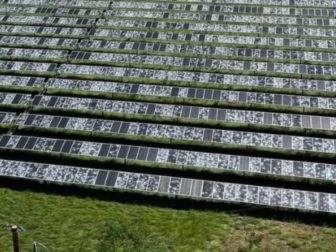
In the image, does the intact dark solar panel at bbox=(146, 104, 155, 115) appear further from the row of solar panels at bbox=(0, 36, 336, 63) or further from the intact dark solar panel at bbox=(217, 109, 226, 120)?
the row of solar panels at bbox=(0, 36, 336, 63)

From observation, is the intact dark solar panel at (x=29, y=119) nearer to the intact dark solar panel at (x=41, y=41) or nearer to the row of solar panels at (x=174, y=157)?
the row of solar panels at (x=174, y=157)

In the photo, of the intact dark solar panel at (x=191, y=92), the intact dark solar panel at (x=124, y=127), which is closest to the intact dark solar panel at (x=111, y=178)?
the intact dark solar panel at (x=124, y=127)

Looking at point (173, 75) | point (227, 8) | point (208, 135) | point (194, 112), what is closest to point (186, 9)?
point (227, 8)

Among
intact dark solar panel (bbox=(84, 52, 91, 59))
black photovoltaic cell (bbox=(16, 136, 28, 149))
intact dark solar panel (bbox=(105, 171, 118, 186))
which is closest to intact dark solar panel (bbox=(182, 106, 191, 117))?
intact dark solar panel (bbox=(105, 171, 118, 186))

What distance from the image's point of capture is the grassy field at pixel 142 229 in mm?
45562

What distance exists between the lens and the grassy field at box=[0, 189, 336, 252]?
45.6 m

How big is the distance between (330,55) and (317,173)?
30197 millimetres

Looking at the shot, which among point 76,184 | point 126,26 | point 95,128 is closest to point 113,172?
point 76,184

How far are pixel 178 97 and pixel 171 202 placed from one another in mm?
19117

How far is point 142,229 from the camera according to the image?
4791 centimetres

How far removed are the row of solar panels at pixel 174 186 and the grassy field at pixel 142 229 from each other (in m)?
1.92

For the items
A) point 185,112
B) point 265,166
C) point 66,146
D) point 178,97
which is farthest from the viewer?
point 178,97

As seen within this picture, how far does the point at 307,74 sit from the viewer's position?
70250mm

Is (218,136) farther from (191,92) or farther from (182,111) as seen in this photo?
(191,92)
